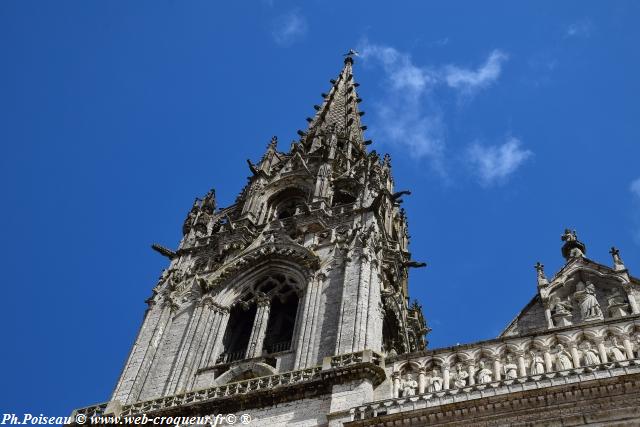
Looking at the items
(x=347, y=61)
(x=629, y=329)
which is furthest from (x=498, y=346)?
(x=347, y=61)

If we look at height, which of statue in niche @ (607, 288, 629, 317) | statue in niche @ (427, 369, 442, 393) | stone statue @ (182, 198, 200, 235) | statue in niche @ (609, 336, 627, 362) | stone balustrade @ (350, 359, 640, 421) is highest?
stone statue @ (182, 198, 200, 235)

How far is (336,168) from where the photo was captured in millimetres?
30094

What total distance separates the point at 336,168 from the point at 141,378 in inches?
458

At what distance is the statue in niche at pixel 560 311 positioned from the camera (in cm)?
1880

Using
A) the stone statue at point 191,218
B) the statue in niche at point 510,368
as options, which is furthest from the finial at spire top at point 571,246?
the stone statue at point 191,218

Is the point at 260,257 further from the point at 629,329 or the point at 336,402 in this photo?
the point at 629,329

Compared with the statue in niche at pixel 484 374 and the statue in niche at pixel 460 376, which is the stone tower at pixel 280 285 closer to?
the statue in niche at pixel 460 376

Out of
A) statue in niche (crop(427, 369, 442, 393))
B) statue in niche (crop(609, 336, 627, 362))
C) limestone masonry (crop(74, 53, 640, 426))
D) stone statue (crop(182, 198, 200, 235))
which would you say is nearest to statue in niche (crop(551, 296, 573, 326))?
limestone masonry (crop(74, 53, 640, 426))

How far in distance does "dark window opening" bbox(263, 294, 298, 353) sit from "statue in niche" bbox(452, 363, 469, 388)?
5.70m

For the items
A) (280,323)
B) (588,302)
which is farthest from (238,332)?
(588,302)

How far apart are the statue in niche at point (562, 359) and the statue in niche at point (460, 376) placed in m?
1.66

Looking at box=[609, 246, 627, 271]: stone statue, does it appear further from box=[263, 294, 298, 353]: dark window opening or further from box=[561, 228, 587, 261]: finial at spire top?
box=[263, 294, 298, 353]: dark window opening

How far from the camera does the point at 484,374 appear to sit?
16438mm

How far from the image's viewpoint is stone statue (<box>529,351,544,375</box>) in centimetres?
1611
